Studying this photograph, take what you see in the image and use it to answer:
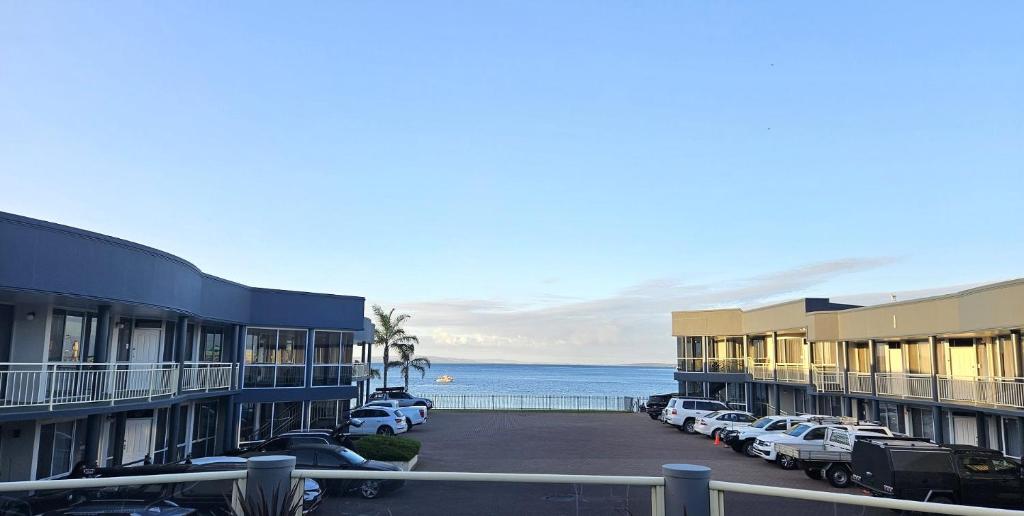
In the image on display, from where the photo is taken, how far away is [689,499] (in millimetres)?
4875

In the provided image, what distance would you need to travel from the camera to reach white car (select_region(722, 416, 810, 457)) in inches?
1220

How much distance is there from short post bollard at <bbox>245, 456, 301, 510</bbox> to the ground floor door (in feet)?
70.9

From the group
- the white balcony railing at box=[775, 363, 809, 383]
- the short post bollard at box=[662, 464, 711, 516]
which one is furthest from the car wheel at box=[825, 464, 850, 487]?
the short post bollard at box=[662, 464, 711, 516]

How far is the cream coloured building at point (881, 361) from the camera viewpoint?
88.7 feet

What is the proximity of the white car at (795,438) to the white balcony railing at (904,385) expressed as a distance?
482cm

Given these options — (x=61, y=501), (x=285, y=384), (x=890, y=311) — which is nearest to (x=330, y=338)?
(x=285, y=384)

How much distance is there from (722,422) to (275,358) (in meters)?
20.8

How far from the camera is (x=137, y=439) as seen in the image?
81.7 ft

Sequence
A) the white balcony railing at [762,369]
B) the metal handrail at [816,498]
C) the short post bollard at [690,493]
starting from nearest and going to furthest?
the metal handrail at [816,498] < the short post bollard at [690,493] < the white balcony railing at [762,369]

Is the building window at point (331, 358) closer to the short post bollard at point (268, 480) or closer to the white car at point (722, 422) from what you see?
the white car at point (722, 422)

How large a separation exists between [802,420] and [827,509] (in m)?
29.0

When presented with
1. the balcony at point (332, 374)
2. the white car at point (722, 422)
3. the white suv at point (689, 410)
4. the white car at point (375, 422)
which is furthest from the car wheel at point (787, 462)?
the balcony at point (332, 374)

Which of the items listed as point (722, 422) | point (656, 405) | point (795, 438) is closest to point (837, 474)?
point (795, 438)

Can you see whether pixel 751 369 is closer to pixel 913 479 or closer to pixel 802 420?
pixel 802 420
